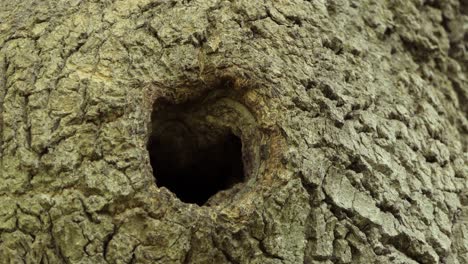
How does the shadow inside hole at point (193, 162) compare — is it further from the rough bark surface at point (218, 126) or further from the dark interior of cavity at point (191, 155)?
the rough bark surface at point (218, 126)

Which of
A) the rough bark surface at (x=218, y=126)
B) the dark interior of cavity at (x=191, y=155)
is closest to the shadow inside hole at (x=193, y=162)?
the dark interior of cavity at (x=191, y=155)

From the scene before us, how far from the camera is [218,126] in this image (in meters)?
2.15

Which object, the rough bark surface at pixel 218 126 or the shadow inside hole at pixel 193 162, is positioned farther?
the shadow inside hole at pixel 193 162

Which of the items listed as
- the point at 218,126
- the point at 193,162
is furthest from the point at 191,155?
the point at 218,126

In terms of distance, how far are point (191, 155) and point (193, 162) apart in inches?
1.4

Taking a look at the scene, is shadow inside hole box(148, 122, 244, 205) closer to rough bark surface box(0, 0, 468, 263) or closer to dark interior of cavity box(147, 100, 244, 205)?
dark interior of cavity box(147, 100, 244, 205)

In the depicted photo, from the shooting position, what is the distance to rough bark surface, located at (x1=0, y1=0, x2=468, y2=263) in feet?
6.15

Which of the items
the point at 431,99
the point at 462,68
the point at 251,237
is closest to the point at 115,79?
the point at 251,237

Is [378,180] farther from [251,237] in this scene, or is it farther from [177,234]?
[177,234]

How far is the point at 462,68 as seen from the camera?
9.27 ft

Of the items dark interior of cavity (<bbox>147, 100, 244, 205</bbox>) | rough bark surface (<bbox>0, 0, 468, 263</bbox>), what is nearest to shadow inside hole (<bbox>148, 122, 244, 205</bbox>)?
dark interior of cavity (<bbox>147, 100, 244, 205</bbox>)

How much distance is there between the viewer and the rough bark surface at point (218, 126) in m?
1.87

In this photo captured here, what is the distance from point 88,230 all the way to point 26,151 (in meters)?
0.30

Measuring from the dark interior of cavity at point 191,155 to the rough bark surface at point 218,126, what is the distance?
0.06m
